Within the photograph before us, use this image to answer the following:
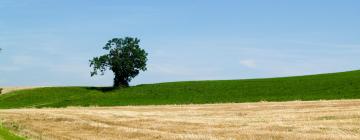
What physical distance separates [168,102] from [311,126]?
3801 centimetres

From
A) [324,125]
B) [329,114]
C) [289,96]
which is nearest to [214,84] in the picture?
[289,96]

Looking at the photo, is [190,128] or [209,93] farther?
[209,93]

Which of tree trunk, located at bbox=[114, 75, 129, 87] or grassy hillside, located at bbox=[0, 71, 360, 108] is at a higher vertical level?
tree trunk, located at bbox=[114, 75, 129, 87]

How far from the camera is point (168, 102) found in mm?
62000

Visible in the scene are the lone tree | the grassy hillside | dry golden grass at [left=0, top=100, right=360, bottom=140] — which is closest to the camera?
dry golden grass at [left=0, top=100, right=360, bottom=140]

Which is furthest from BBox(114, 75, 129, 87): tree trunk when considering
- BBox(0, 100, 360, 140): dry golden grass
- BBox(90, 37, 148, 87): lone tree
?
BBox(0, 100, 360, 140): dry golden grass

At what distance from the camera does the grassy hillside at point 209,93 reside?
58.1m

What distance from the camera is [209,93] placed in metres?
68.8

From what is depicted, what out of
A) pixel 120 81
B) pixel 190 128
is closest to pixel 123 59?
pixel 120 81

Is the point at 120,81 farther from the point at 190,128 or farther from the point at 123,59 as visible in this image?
the point at 190,128

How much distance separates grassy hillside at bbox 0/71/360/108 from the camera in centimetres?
5812

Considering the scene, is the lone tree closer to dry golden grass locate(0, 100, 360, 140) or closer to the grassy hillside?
the grassy hillside

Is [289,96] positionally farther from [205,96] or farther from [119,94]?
[119,94]

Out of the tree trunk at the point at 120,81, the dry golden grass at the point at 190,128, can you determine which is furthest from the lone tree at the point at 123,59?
the dry golden grass at the point at 190,128
